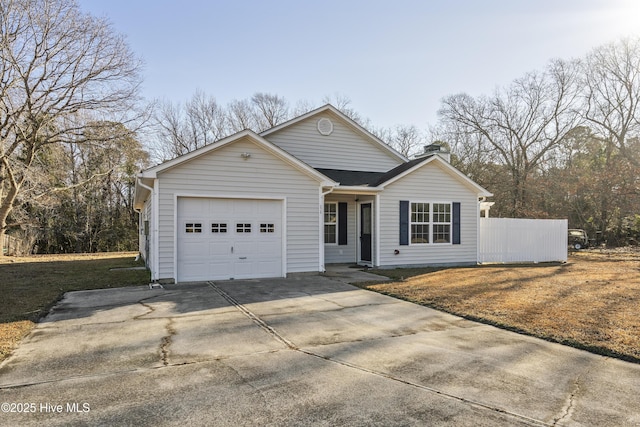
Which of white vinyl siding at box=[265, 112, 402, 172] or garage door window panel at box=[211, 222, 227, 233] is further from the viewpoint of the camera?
white vinyl siding at box=[265, 112, 402, 172]

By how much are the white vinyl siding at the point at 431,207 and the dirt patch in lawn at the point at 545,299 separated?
1.01 meters

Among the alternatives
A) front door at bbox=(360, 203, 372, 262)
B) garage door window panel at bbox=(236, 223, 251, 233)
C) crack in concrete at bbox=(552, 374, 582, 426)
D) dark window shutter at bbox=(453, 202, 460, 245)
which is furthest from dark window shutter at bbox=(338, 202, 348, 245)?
crack in concrete at bbox=(552, 374, 582, 426)

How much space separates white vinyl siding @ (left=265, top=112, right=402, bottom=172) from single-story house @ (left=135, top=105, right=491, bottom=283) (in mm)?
39

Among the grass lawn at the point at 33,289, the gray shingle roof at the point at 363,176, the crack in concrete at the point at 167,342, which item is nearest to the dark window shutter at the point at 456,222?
the gray shingle roof at the point at 363,176

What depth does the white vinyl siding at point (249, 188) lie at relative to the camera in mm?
10086

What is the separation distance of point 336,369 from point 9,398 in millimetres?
3100

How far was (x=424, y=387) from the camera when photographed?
395 centimetres

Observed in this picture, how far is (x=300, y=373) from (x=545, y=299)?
6.47 m

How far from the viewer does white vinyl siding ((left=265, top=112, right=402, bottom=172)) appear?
588 inches

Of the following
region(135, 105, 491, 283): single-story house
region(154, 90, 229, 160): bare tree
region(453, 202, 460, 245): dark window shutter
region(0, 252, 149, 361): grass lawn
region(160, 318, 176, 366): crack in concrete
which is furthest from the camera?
region(154, 90, 229, 160): bare tree

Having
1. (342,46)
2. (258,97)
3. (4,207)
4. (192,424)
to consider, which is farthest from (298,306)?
(258,97)

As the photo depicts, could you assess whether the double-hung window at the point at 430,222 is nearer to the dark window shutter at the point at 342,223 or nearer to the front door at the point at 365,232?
the front door at the point at 365,232

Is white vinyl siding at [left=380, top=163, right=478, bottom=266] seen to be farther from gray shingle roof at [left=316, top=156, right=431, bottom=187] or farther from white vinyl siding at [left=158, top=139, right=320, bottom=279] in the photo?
white vinyl siding at [left=158, top=139, right=320, bottom=279]

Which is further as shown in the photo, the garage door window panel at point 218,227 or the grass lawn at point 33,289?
the garage door window panel at point 218,227
